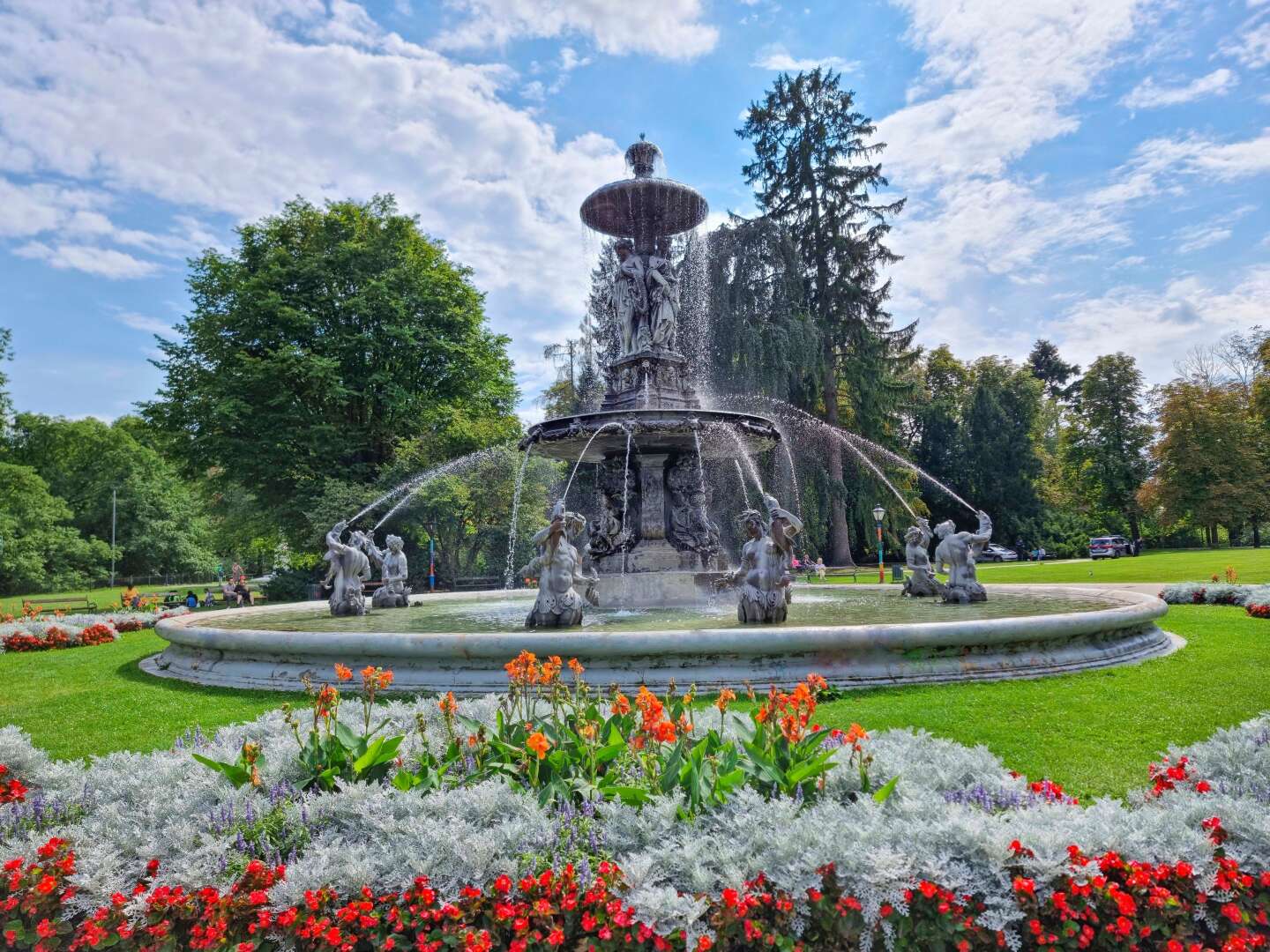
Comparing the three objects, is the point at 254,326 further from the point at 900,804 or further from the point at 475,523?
the point at 900,804

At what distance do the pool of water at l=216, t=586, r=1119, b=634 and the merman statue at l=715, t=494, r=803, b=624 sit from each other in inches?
12.4

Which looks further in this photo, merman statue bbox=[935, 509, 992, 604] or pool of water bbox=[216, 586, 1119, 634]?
merman statue bbox=[935, 509, 992, 604]

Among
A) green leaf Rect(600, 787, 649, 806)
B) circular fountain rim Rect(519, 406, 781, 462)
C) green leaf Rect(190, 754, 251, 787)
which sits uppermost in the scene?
circular fountain rim Rect(519, 406, 781, 462)

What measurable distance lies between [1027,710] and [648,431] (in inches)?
274

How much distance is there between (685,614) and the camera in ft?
33.6

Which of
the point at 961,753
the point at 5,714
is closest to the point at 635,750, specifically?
the point at 961,753

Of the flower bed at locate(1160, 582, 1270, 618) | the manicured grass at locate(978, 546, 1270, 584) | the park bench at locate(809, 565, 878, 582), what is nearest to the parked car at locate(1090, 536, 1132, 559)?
the manicured grass at locate(978, 546, 1270, 584)

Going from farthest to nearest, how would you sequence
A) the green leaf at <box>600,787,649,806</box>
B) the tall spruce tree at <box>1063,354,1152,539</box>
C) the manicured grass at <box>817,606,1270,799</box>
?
the tall spruce tree at <box>1063,354,1152,539</box>
the manicured grass at <box>817,606,1270,799</box>
the green leaf at <box>600,787,649,806</box>

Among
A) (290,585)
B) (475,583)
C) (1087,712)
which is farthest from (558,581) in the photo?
(290,585)

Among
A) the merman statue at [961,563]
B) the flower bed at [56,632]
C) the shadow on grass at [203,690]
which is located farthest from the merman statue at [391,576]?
the merman statue at [961,563]

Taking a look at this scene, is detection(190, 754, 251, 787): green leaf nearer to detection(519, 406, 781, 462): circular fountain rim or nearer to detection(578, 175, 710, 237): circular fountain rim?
detection(519, 406, 781, 462): circular fountain rim

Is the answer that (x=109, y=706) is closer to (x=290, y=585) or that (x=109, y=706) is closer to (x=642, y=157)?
(x=642, y=157)

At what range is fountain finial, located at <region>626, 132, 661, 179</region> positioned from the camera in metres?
14.9

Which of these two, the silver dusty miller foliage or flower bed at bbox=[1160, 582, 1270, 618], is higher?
the silver dusty miller foliage
